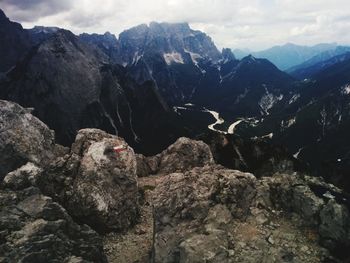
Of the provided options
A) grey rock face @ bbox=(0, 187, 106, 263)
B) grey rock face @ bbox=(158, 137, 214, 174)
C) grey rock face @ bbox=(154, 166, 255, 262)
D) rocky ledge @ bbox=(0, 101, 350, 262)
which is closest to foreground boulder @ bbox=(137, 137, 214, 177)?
grey rock face @ bbox=(158, 137, 214, 174)

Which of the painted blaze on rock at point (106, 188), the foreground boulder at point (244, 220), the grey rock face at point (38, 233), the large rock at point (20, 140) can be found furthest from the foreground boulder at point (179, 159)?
the grey rock face at point (38, 233)

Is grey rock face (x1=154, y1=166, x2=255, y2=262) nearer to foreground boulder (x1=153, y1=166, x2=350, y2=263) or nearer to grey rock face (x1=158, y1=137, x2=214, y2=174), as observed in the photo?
foreground boulder (x1=153, y1=166, x2=350, y2=263)

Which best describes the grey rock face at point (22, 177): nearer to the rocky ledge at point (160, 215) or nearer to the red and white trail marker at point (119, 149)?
the rocky ledge at point (160, 215)

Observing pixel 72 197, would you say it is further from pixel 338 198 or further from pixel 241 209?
pixel 338 198

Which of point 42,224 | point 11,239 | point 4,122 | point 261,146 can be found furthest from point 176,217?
point 261,146

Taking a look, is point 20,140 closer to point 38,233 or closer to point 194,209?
point 38,233
